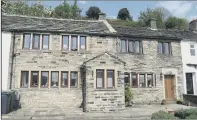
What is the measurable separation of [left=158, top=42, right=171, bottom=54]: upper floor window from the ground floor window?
255cm

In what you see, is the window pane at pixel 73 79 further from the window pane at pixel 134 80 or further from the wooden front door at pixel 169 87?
the wooden front door at pixel 169 87

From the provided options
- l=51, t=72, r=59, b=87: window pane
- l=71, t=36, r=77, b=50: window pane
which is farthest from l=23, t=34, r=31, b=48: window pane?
l=71, t=36, r=77, b=50: window pane

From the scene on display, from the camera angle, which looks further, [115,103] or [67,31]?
[67,31]

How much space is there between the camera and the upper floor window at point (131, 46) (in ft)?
67.6

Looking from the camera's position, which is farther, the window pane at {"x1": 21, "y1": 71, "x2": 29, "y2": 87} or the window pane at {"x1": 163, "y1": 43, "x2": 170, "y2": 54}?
the window pane at {"x1": 163, "y1": 43, "x2": 170, "y2": 54}

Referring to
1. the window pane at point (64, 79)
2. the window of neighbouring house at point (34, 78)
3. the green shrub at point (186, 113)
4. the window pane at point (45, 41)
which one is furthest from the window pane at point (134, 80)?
the window of neighbouring house at point (34, 78)

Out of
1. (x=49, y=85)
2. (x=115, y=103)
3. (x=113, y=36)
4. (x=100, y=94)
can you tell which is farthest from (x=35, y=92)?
(x=113, y=36)

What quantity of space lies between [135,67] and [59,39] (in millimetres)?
6899

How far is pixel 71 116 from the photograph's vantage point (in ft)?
46.1

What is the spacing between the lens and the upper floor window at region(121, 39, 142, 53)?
20609 mm

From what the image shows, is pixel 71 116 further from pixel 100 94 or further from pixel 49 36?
pixel 49 36

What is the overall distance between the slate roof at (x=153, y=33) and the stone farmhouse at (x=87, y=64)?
10 cm

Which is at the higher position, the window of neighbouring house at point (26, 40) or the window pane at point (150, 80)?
the window of neighbouring house at point (26, 40)

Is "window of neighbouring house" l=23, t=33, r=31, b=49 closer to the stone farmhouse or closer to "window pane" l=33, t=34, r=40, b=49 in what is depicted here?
the stone farmhouse
